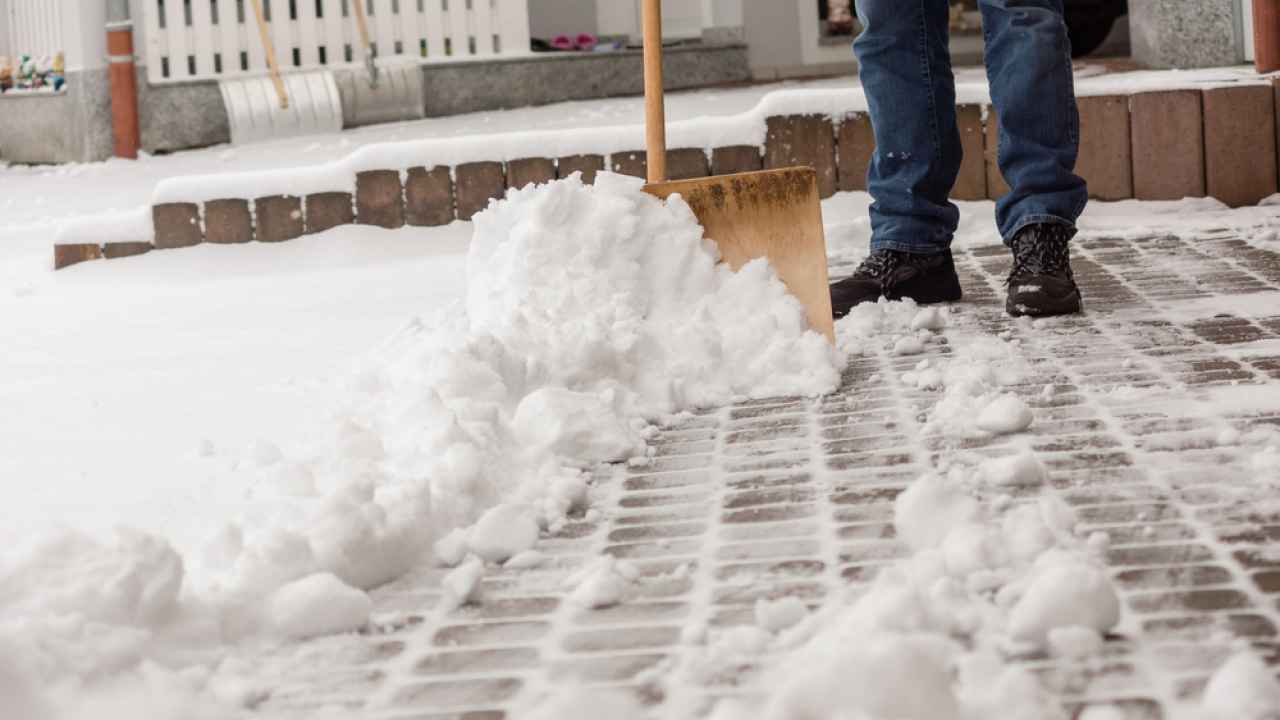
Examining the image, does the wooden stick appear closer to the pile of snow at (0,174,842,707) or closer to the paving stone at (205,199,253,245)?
the paving stone at (205,199,253,245)

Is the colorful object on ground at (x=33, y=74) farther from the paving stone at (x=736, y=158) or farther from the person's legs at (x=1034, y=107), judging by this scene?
the person's legs at (x=1034, y=107)

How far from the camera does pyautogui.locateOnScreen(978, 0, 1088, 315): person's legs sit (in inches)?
110

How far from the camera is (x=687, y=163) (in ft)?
13.9

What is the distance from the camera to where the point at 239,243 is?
13.8ft

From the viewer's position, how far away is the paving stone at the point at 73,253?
4254mm

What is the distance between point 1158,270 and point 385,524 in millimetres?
2062

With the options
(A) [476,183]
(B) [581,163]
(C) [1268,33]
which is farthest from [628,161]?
(C) [1268,33]

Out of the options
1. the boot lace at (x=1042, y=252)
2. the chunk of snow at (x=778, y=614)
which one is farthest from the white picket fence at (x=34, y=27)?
the chunk of snow at (x=778, y=614)

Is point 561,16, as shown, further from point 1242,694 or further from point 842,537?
point 1242,694

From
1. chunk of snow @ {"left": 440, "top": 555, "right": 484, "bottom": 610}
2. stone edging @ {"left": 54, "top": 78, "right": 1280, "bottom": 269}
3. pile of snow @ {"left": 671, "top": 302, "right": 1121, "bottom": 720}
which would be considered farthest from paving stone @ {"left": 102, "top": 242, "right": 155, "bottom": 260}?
pile of snow @ {"left": 671, "top": 302, "right": 1121, "bottom": 720}

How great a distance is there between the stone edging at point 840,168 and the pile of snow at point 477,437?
1535 millimetres

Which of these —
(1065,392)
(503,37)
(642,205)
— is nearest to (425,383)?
(642,205)

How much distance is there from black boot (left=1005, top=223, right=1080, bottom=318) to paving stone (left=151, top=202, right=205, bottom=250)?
7.71 ft

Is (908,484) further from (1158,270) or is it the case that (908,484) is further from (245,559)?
(1158,270)
